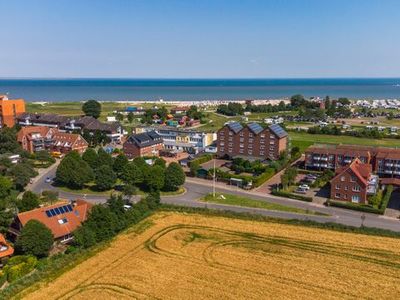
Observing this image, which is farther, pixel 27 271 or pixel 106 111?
pixel 106 111

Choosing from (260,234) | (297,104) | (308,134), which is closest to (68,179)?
(260,234)

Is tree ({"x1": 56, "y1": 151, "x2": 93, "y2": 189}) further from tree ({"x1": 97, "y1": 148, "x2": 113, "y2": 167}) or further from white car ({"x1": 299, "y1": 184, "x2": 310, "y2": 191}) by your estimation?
white car ({"x1": 299, "y1": 184, "x2": 310, "y2": 191})

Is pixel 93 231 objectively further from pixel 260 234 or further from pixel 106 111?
pixel 106 111

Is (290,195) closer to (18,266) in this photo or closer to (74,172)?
(74,172)

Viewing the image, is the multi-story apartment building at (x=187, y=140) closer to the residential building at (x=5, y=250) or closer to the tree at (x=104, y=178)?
the tree at (x=104, y=178)

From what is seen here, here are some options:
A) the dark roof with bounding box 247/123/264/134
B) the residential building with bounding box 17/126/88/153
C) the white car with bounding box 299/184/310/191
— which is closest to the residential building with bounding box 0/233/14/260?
the white car with bounding box 299/184/310/191

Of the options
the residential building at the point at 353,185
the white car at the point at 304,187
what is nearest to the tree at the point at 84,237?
the white car at the point at 304,187
